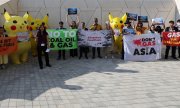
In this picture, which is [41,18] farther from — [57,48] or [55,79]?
[55,79]

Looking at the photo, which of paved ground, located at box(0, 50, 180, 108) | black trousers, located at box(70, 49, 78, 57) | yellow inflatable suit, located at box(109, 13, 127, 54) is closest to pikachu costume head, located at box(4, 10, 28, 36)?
paved ground, located at box(0, 50, 180, 108)

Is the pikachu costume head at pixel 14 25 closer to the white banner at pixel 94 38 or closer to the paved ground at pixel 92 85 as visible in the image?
the paved ground at pixel 92 85

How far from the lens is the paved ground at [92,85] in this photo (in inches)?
259

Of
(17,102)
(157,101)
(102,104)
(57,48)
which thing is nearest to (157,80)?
(157,101)

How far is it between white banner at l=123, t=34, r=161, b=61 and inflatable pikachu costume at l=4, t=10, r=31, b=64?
12.6 feet

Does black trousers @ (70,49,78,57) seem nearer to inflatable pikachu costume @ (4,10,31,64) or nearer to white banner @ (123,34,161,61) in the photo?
inflatable pikachu costume @ (4,10,31,64)

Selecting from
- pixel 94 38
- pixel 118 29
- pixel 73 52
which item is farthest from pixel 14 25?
pixel 118 29

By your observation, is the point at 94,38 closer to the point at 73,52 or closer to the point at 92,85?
the point at 73,52

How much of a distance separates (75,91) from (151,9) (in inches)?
366

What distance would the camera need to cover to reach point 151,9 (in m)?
15.5

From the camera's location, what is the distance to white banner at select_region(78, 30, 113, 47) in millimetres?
12344

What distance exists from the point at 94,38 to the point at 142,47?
6.58 feet

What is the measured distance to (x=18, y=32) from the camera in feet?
36.5

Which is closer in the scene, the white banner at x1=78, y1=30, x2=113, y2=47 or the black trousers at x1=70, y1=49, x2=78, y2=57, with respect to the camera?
the white banner at x1=78, y1=30, x2=113, y2=47
